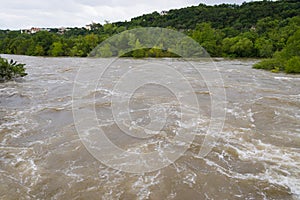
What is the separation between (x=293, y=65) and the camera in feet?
57.4

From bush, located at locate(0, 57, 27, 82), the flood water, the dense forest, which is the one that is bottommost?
the flood water

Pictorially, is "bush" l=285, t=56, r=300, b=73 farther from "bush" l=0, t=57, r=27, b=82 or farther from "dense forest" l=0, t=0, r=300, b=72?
"bush" l=0, t=57, r=27, b=82

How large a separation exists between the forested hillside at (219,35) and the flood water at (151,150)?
18.1 meters

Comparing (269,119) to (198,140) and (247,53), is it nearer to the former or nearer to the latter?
(198,140)

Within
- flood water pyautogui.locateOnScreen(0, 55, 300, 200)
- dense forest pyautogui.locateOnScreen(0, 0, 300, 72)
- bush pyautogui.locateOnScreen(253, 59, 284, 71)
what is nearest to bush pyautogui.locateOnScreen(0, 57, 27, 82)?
flood water pyautogui.locateOnScreen(0, 55, 300, 200)

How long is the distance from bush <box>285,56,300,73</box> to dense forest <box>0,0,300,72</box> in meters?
0.11

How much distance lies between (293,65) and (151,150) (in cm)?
1602

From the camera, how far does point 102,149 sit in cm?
555

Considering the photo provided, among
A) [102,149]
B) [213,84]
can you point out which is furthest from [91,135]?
[213,84]

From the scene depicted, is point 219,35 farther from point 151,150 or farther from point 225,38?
point 151,150

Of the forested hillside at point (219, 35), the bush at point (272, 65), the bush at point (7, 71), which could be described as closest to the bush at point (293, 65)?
the bush at point (272, 65)

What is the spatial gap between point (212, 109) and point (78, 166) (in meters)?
5.14

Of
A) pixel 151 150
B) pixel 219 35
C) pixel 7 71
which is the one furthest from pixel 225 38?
pixel 151 150

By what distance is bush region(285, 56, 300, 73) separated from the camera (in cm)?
1731
